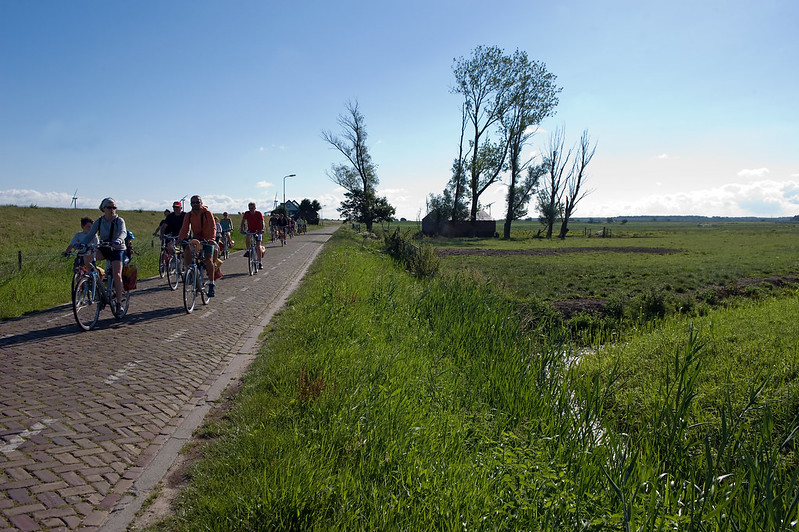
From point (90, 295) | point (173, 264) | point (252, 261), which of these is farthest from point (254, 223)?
point (90, 295)

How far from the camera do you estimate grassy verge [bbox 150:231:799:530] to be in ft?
9.52

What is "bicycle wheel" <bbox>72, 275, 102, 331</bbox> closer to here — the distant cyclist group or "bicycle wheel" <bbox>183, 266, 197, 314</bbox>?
the distant cyclist group

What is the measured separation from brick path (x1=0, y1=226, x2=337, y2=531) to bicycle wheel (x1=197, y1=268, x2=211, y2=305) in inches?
31.3

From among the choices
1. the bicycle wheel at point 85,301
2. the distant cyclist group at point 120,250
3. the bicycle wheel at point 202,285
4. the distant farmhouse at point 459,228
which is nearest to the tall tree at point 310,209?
the distant farmhouse at point 459,228

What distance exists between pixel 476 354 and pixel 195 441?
159 inches

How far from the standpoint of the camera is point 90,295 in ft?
26.0

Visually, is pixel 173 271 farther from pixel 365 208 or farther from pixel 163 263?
pixel 365 208

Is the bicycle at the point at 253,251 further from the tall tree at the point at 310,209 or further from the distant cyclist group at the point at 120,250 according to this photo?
the tall tree at the point at 310,209

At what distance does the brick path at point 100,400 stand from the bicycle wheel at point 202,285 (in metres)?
0.80

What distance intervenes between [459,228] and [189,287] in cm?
5374

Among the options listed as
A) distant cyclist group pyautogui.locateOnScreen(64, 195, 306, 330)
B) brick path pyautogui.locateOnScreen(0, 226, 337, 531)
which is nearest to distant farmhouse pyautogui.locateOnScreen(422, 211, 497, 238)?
distant cyclist group pyautogui.locateOnScreen(64, 195, 306, 330)

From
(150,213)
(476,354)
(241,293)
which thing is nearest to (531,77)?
(241,293)

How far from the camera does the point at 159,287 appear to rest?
42.0 feet

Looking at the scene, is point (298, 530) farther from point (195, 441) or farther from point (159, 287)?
point (159, 287)
